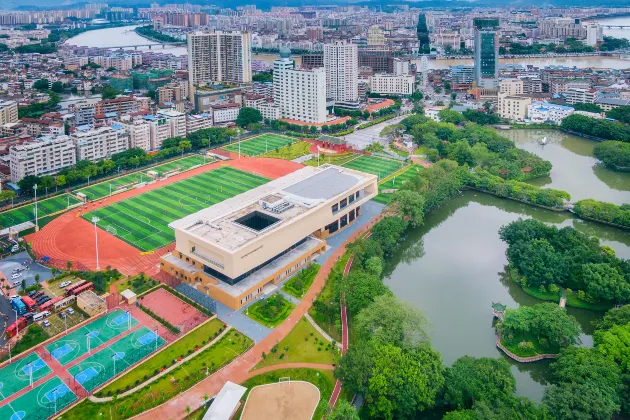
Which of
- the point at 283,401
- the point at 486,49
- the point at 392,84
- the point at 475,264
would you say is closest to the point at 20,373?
the point at 283,401

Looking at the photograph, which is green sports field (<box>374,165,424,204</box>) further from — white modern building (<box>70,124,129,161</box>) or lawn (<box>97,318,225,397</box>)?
white modern building (<box>70,124,129,161</box>)

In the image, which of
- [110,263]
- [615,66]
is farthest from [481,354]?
[615,66]

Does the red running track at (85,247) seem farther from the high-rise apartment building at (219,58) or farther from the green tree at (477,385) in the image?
the high-rise apartment building at (219,58)

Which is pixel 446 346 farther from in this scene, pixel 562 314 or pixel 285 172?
pixel 285 172

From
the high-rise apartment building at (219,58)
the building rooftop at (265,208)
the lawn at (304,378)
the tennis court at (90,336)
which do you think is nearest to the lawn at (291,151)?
the building rooftop at (265,208)

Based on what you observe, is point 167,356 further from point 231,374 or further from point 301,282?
point 301,282

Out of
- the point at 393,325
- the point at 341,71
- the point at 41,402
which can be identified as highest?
the point at 341,71
